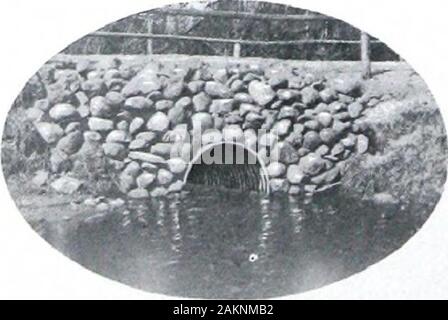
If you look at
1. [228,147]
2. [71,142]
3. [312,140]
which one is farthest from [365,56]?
[71,142]

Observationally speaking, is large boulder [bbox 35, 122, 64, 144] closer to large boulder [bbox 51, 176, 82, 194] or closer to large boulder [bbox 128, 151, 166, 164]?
large boulder [bbox 51, 176, 82, 194]

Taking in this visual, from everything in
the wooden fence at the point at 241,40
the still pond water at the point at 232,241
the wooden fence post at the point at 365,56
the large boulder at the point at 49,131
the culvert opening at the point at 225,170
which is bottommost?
the still pond water at the point at 232,241

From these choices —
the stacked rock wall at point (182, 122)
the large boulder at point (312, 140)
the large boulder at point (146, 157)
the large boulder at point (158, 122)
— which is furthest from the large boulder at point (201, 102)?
the large boulder at point (312, 140)

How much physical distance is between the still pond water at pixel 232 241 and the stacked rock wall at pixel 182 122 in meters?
0.08

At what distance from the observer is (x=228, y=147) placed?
4.03 m

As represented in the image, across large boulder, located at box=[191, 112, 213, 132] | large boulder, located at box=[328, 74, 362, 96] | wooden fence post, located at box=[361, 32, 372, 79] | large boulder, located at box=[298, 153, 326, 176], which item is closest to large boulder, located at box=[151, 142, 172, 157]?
large boulder, located at box=[191, 112, 213, 132]

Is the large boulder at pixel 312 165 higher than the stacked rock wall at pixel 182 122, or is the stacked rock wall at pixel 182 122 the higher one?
the stacked rock wall at pixel 182 122

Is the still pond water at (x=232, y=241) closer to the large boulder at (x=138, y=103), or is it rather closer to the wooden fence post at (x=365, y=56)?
the large boulder at (x=138, y=103)

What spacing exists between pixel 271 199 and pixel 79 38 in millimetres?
854

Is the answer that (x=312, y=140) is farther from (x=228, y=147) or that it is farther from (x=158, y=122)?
(x=158, y=122)

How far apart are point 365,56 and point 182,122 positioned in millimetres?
670

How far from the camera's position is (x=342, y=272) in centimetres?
394

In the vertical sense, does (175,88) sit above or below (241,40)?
below

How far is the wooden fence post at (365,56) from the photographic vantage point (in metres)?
4.09
